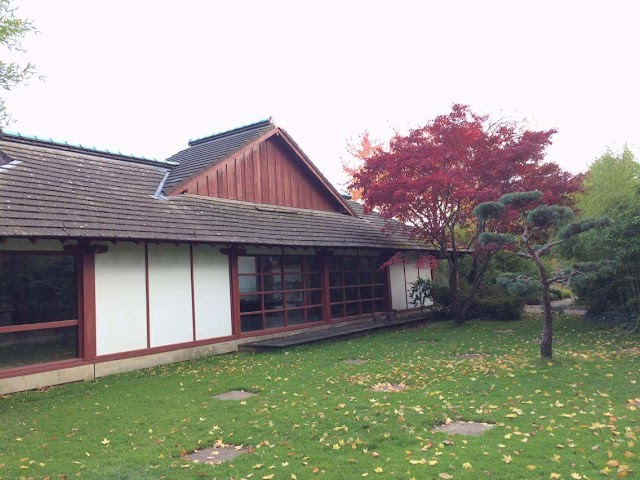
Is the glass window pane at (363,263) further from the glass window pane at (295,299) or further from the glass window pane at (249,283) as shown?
the glass window pane at (249,283)

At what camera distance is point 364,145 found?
34.2 metres

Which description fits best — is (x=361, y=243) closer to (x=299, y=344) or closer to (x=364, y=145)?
(x=299, y=344)

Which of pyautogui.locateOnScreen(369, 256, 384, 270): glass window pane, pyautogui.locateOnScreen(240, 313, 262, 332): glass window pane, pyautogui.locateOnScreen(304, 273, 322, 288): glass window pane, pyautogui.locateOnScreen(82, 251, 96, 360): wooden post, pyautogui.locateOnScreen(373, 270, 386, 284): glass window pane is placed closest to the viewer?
pyautogui.locateOnScreen(82, 251, 96, 360): wooden post

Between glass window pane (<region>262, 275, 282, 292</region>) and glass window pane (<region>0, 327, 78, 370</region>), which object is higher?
glass window pane (<region>262, 275, 282, 292</region>)

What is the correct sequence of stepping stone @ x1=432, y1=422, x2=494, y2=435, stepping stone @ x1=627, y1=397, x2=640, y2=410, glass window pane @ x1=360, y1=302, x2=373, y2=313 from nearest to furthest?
stepping stone @ x1=432, y1=422, x2=494, y2=435 → stepping stone @ x1=627, y1=397, x2=640, y2=410 → glass window pane @ x1=360, y1=302, x2=373, y2=313

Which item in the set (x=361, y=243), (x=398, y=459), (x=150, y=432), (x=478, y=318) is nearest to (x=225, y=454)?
(x=150, y=432)

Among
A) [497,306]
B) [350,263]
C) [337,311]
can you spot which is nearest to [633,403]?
[337,311]

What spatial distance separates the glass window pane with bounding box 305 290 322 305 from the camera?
15.2 m

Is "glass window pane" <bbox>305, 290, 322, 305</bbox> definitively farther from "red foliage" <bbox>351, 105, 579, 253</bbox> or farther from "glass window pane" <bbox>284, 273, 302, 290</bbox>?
"red foliage" <bbox>351, 105, 579, 253</bbox>

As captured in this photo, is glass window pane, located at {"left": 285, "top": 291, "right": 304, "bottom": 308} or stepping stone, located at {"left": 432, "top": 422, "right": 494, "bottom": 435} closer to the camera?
stepping stone, located at {"left": 432, "top": 422, "right": 494, "bottom": 435}

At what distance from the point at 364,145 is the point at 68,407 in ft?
94.6

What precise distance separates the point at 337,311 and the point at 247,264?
4.20 metres

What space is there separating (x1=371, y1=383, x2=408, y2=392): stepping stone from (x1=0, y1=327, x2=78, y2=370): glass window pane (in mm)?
5633

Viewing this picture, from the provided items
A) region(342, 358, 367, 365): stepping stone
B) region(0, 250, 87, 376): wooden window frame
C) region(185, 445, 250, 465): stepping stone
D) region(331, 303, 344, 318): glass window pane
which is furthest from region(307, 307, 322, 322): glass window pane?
region(185, 445, 250, 465): stepping stone
